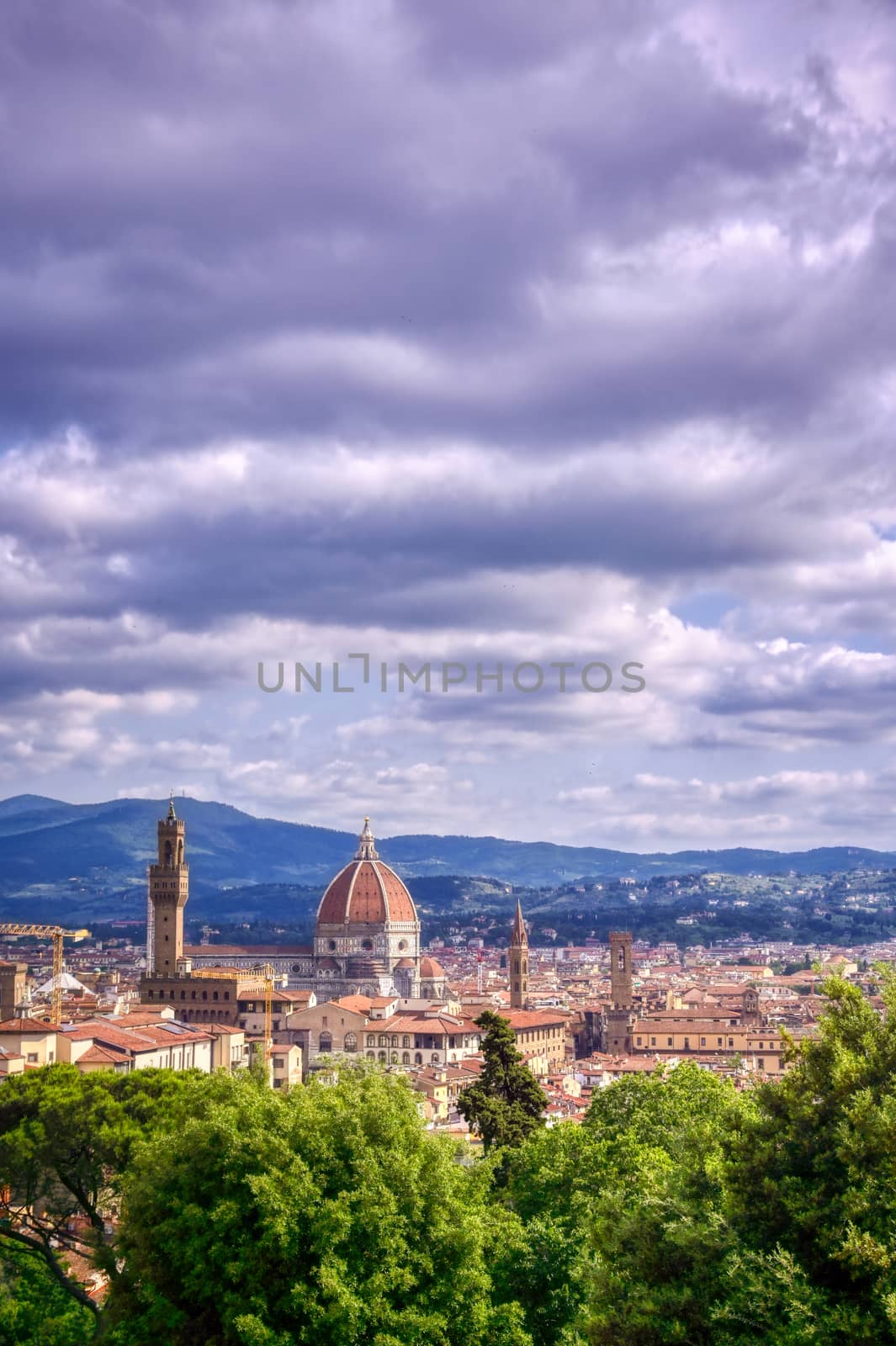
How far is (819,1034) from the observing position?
20.0m

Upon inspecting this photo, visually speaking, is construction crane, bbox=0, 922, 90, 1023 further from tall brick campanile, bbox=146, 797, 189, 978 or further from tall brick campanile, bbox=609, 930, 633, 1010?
A: tall brick campanile, bbox=609, 930, 633, 1010

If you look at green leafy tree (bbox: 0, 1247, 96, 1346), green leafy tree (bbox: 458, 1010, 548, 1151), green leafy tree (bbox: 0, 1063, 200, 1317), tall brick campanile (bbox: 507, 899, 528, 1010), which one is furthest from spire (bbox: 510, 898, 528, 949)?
green leafy tree (bbox: 0, 1247, 96, 1346)

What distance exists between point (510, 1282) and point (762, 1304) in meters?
8.36

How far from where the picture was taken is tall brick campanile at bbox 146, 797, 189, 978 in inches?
3844

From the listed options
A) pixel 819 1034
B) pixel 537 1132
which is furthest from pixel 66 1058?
pixel 819 1034

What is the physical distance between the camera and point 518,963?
115 m

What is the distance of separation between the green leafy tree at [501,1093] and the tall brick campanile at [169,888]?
2283 inches

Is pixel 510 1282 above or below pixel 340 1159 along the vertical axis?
below

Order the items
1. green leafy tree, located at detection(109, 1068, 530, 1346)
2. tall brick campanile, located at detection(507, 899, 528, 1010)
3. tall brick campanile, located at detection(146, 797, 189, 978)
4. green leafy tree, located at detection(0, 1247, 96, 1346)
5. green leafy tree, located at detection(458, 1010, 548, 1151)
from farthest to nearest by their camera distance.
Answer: tall brick campanile, located at detection(507, 899, 528, 1010), tall brick campanile, located at detection(146, 797, 189, 978), green leafy tree, located at detection(458, 1010, 548, 1151), green leafy tree, located at detection(0, 1247, 96, 1346), green leafy tree, located at detection(109, 1068, 530, 1346)

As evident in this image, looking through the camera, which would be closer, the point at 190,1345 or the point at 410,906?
the point at 190,1345

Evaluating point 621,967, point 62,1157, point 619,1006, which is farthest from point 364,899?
point 62,1157

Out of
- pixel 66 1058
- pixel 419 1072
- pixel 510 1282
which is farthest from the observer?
pixel 419 1072

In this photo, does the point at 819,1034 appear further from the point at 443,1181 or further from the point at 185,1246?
the point at 185,1246

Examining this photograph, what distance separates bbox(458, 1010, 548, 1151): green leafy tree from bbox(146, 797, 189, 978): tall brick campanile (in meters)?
58.0
